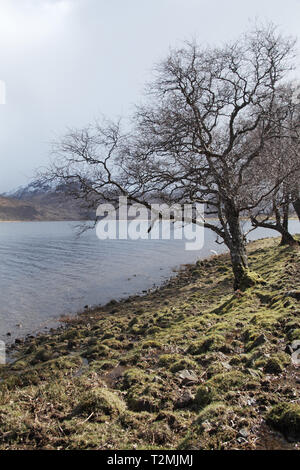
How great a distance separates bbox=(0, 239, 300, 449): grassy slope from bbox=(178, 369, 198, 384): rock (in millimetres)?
41

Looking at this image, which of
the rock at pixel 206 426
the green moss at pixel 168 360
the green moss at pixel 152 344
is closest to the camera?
the rock at pixel 206 426

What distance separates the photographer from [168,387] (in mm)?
6207

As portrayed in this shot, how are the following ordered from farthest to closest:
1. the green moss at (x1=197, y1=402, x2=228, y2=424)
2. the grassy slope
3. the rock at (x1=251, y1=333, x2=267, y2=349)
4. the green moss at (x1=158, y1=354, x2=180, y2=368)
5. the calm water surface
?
the calm water surface
the green moss at (x1=158, y1=354, x2=180, y2=368)
the rock at (x1=251, y1=333, x2=267, y2=349)
the green moss at (x1=197, y1=402, x2=228, y2=424)
the grassy slope

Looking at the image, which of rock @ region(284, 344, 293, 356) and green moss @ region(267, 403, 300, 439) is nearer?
green moss @ region(267, 403, 300, 439)

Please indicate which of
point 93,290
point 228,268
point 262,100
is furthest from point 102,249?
point 262,100

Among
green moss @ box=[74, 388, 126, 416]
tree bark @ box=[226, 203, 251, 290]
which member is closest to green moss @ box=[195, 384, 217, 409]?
green moss @ box=[74, 388, 126, 416]

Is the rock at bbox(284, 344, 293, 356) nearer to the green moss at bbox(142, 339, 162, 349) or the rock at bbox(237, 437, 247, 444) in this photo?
the rock at bbox(237, 437, 247, 444)

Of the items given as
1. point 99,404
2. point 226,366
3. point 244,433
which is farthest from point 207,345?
point 244,433

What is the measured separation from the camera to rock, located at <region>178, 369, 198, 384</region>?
6355mm

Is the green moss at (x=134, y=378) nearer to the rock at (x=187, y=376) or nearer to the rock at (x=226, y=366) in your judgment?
the rock at (x=187, y=376)

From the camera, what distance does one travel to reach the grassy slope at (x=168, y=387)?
4586 millimetres

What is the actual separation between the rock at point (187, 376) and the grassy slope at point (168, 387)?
41 millimetres

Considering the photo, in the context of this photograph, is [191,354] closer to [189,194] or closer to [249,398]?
[249,398]

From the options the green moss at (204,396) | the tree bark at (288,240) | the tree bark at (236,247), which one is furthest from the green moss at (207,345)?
the tree bark at (288,240)
